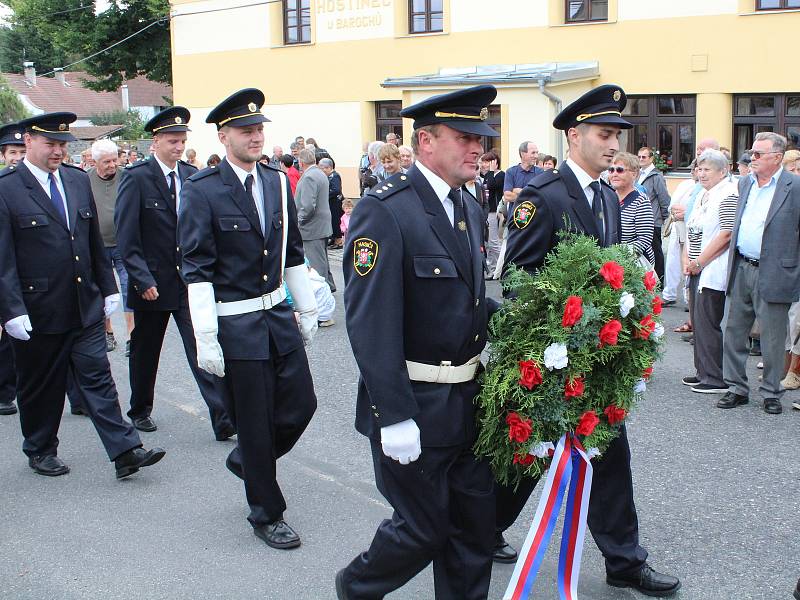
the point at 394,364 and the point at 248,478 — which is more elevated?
the point at 394,364

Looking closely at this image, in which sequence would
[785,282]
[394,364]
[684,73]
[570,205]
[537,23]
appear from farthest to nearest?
[537,23] → [684,73] → [785,282] → [570,205] → [394,364]

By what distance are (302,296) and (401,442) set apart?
207 cm

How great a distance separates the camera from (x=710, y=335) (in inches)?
311

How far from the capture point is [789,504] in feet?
17.8

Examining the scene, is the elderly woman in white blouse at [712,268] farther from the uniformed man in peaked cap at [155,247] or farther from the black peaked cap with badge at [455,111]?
the black peaked cap with badge at [455,111]

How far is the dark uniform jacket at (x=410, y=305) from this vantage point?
3.58 m

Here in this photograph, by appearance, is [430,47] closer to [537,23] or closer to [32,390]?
[537,23]

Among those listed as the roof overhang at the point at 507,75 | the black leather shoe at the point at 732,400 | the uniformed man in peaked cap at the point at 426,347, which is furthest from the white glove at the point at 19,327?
the roof overhang at the point at 507,75

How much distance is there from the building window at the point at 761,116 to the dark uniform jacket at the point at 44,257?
17.1 m

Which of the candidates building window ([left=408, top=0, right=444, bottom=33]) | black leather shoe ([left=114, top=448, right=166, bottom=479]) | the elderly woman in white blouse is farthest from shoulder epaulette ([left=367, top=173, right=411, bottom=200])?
building window ([left=408, top=0, right=444, bottom=33])

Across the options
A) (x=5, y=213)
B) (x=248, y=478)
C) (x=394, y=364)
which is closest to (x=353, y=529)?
(x=248, y=478)

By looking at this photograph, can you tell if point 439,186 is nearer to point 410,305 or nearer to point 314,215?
point 410,305

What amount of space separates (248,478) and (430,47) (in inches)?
836

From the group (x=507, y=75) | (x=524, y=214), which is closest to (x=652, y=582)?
(x=524, y=214)
